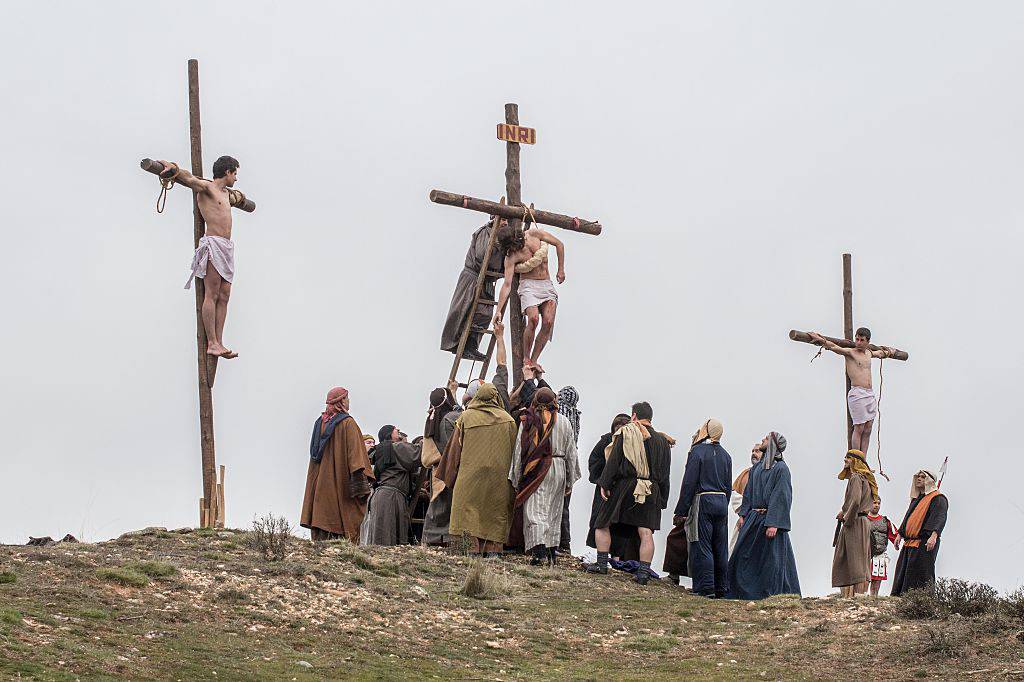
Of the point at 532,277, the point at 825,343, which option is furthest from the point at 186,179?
the point at 825,343

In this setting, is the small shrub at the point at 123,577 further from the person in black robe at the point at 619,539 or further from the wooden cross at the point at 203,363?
the person in black robe at the point at 619,539

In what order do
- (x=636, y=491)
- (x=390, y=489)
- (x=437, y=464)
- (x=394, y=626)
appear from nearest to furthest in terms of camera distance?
(x=394, y=626), (x=636, y=491), (x=437, y=464), (x=390, y=489)

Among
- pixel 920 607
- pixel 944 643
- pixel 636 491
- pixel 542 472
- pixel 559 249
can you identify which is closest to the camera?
pixel 944 643

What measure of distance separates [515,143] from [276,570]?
24.2ft

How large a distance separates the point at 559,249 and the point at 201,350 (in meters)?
4.39

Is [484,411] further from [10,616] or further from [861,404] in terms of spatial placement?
[10,616]

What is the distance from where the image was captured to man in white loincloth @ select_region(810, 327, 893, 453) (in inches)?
883

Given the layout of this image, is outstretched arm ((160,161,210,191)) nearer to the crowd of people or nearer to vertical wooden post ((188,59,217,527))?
vertical wooden post ((188,59,217,527))

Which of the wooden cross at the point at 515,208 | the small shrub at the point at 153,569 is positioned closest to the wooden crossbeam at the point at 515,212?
the wooden cross at the point at 515,208

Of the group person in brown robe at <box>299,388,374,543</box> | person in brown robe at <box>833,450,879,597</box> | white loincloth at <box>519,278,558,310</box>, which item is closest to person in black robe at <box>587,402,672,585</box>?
person in brown robe at <box>833,450,879,597</box>

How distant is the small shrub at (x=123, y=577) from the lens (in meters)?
14.7

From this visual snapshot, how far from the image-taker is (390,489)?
1959 centimetres

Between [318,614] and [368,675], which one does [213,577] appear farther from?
[368,675]

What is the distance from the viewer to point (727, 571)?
61.2 feet
